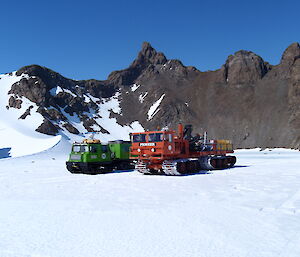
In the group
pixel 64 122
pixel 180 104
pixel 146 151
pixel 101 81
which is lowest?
pixel 146 151

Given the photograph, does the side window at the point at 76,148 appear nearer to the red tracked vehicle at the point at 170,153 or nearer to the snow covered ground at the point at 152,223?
the red tracked vehicle at the point at 170,153

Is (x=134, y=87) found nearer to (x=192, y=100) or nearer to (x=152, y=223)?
(x=192, y=100)

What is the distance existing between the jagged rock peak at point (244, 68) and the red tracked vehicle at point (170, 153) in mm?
67676

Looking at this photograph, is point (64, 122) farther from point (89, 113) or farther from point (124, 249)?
point (124, 249)

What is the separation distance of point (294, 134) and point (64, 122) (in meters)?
54.0

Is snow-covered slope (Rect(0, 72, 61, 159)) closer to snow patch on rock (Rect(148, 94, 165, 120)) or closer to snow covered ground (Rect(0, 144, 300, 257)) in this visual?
snow patch on rock (Rect(148, 94, 165, 120))

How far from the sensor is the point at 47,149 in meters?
41.1

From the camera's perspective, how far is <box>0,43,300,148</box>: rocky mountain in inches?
2704

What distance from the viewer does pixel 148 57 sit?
115188mm

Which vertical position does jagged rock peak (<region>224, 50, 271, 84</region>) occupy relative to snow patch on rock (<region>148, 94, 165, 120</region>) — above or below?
above

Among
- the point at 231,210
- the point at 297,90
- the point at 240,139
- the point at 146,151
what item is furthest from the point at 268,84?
the point at 231,210

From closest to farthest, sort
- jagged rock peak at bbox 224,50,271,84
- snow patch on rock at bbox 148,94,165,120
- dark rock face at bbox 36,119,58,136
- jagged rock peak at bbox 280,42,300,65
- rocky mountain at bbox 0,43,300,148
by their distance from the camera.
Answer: dark rock face at bbox 36,119,58,136 < rocky mountain at bbox 0,43,300,148 < jagged rock peak at bbox 280,42,300,65 < jagged rock peak at bbox 224,50,271,84 < snow patch on rock at bbox 148,94,165,120

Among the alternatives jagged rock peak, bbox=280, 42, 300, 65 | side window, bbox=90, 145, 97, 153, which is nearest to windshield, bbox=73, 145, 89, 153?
side window, bbox=90, 145, 97, 153

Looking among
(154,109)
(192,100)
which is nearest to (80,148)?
(154,109)
